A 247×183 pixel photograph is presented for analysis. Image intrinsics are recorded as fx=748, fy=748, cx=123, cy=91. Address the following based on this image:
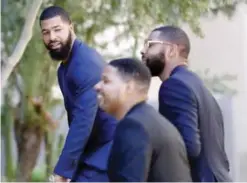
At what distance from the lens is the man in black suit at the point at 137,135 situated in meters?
3.10

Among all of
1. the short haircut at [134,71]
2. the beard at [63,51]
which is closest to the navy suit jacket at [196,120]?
the short haircut at [134,71]

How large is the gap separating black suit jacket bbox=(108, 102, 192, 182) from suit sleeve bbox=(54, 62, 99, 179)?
77 cm

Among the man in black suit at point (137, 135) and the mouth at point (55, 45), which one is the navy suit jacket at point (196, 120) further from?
the mouth at point (55, 45)

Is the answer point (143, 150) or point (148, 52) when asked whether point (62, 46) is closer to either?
point (148, 52)

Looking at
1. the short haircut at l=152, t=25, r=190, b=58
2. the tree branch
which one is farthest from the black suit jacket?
the tree branch

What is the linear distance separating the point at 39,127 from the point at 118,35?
68.3 inches

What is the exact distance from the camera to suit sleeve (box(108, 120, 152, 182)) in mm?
3088

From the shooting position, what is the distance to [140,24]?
7988 mm

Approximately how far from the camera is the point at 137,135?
3.11m

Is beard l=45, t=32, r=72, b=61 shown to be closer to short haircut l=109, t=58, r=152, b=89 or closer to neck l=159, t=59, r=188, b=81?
neck l=159, t=59, r=188, b=81

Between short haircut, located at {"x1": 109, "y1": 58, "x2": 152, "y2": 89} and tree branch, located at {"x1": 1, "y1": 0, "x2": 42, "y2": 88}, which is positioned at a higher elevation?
short haircut, located at {"x1": 109, "y1": 58, "x2": 152, "y2": 89}

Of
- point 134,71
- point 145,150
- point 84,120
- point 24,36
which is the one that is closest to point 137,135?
point 145,150

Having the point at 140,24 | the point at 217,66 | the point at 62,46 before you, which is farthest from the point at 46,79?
the point at 62,46

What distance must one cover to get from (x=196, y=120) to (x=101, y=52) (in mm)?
5254
